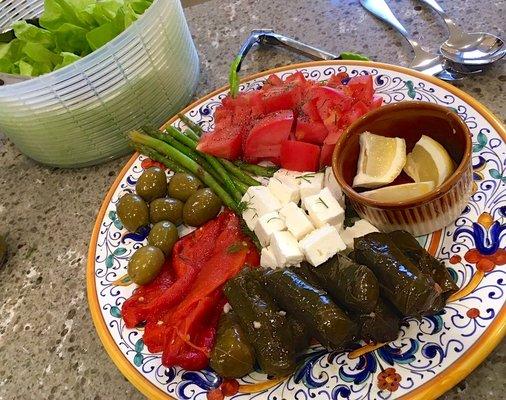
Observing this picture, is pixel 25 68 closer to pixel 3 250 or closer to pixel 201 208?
pixel 3 250

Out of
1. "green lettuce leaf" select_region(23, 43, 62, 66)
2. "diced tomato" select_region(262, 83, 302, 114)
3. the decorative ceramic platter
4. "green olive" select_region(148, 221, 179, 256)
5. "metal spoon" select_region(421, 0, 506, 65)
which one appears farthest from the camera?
"green lettuce leaf" select_region(23, 43, 62, 66)

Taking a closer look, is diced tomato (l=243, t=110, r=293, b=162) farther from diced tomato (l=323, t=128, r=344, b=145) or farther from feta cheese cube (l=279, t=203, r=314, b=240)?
feta cheese cube (l=279, t=203, r=314, b=240)

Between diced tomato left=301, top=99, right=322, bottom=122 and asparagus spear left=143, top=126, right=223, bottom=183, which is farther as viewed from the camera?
asparagus spear left=143, top=126, right=223, bottom=183

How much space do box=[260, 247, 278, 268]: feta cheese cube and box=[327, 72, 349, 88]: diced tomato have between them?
0.70 meters

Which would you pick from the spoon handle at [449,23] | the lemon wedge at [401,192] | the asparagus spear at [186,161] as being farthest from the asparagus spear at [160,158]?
the spoon handle at [449,23]

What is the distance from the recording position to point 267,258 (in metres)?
1.68

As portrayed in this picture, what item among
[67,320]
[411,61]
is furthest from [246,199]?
[411,61]

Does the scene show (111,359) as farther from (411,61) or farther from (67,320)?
(411,61)

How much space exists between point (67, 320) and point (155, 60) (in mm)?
1079

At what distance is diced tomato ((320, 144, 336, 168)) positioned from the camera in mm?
1883

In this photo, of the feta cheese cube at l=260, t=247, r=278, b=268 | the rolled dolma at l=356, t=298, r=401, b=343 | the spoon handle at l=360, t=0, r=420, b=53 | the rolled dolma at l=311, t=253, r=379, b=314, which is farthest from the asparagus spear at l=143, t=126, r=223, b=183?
the spoon handle at l=360, t=0, r=420, b=53

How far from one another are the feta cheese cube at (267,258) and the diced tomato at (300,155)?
1.19 feet

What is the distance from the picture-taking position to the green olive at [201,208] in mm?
1936

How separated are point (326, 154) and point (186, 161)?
0.55 m
